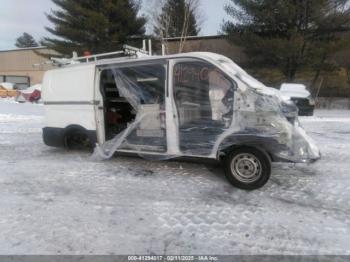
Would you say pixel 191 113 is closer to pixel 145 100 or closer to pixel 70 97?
pixel 145 100

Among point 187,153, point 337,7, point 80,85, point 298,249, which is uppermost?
point 337,7

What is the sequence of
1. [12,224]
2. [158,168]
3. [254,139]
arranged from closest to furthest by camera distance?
[12,224] < [254,139] < [158,168]

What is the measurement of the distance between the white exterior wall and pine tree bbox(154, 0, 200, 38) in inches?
756

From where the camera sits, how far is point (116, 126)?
6.73 meters

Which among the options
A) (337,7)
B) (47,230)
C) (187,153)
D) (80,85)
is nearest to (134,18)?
(337,7)

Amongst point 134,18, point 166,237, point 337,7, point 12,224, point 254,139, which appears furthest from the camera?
point 134,18

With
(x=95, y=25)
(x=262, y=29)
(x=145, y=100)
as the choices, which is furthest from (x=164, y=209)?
(x=95, y=25)

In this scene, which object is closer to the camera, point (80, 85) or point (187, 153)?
point (187, 153)

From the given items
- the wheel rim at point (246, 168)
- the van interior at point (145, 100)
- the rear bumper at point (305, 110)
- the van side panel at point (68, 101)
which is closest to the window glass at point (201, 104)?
the van interior at point (145, 100)

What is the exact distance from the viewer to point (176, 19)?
30.1 metres

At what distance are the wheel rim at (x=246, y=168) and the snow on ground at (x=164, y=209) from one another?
22 cm

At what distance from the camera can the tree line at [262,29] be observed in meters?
19.2

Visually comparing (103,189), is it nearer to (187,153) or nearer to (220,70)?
(187,153)

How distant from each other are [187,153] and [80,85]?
2593 mm
